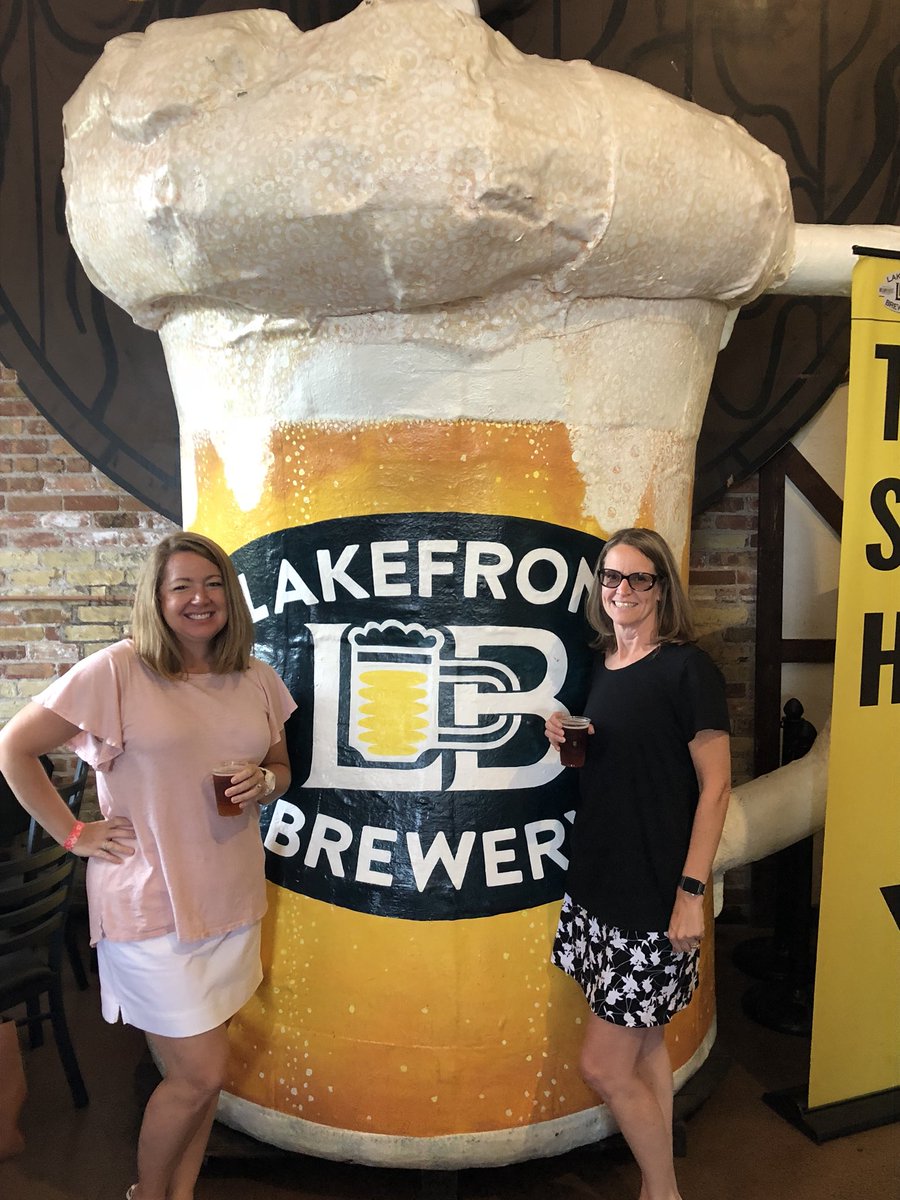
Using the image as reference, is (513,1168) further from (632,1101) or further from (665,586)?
(665,586)

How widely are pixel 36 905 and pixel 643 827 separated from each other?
60.8 inches

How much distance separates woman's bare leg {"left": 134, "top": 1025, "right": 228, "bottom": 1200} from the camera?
1766 millimetres

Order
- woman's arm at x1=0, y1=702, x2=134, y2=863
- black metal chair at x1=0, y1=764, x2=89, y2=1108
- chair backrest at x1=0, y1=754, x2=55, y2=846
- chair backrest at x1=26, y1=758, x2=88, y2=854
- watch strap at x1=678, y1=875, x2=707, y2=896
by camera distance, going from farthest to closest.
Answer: chair backrest at x1=0, y1=754, x2=55, y2=846 < chair backrest at x1=26, y1=758, x2=88, y2=854 < black metal chair at x1=0, y1=764, x2=89, y2=1108 < watch strap at x1=678, y1=875, x2=707, y2=896 < woman's arm at x1=0, y1=702, x2=134, y2=863

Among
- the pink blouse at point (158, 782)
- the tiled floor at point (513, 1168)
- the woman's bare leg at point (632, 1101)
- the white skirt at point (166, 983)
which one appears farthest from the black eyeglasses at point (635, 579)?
the tiled floor at point (513, 1168)

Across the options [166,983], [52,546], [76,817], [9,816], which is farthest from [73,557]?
[166,983]

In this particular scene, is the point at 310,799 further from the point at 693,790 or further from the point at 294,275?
the point at 294,275

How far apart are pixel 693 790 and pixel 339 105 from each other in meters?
1.49

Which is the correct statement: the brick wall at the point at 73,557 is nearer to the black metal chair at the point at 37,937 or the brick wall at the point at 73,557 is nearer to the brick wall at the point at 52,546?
the brick wall at the point at 52,546

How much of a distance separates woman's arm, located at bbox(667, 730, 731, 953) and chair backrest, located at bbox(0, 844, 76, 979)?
4.90 ft

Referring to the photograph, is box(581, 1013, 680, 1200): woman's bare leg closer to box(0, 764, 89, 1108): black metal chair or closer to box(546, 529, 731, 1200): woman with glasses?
box(546, 529, 731, 1200): woman with glasses

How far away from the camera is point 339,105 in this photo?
5.27 ft

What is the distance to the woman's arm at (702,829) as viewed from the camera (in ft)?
5.80

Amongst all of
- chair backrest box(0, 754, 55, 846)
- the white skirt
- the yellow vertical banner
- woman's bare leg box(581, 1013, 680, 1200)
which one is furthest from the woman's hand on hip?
the yellow vertical banner

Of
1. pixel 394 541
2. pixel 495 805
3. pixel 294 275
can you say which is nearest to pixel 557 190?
pixel 294 275
